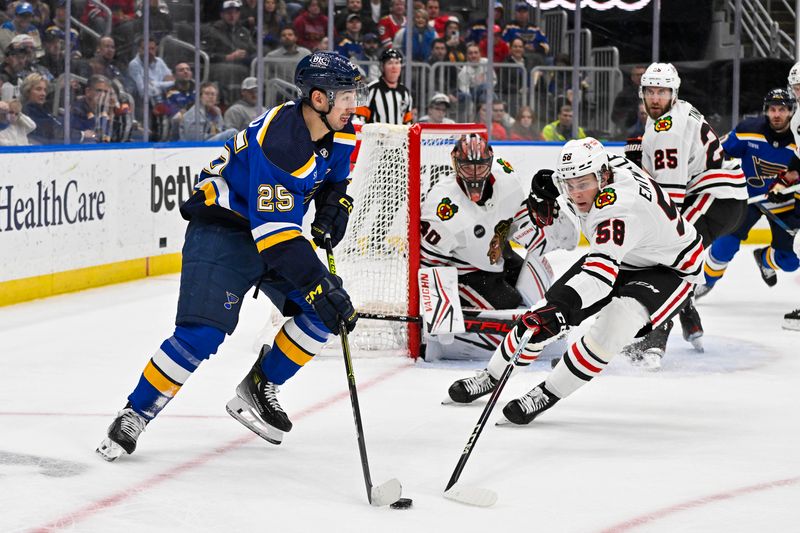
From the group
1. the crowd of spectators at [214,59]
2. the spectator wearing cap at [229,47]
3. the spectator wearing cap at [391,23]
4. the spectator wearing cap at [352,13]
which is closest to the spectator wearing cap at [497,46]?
the crowd of spectators at [214,59]

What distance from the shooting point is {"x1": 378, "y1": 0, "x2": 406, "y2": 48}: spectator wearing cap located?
29.7ft

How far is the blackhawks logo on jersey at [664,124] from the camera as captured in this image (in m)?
4.95

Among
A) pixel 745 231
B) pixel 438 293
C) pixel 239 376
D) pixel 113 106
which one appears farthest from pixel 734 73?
pixel 239 376

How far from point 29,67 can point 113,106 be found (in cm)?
65

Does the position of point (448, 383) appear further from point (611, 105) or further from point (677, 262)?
point (611, 105)

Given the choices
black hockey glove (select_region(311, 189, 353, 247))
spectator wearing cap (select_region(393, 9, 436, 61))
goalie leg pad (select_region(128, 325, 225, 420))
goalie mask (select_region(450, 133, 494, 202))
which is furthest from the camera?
spectator wearing cap (select_region(393, 9, 436, 61))

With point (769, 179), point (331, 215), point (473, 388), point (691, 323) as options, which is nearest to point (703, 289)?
point (769, 179)

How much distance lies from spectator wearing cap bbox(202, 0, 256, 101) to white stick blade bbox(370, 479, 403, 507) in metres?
5.80

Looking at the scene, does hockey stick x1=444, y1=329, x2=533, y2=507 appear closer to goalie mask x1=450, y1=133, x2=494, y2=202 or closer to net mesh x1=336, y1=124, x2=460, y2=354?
goalie mask x1=450, y1=133, x2=494, y2=202

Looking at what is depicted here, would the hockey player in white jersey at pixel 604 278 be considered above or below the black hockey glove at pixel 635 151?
below

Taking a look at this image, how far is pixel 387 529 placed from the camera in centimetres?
274

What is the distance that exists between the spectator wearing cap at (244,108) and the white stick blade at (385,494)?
574cm

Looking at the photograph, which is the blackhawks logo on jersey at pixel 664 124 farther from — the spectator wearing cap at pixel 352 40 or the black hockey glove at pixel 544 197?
the spectator wearing cap at pixel 352 40

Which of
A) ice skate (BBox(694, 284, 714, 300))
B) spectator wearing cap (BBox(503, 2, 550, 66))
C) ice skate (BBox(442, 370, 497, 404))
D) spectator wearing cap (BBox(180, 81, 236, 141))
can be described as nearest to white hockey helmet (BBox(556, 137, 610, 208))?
ice skate (BBox(442, 370, 497, 404))
